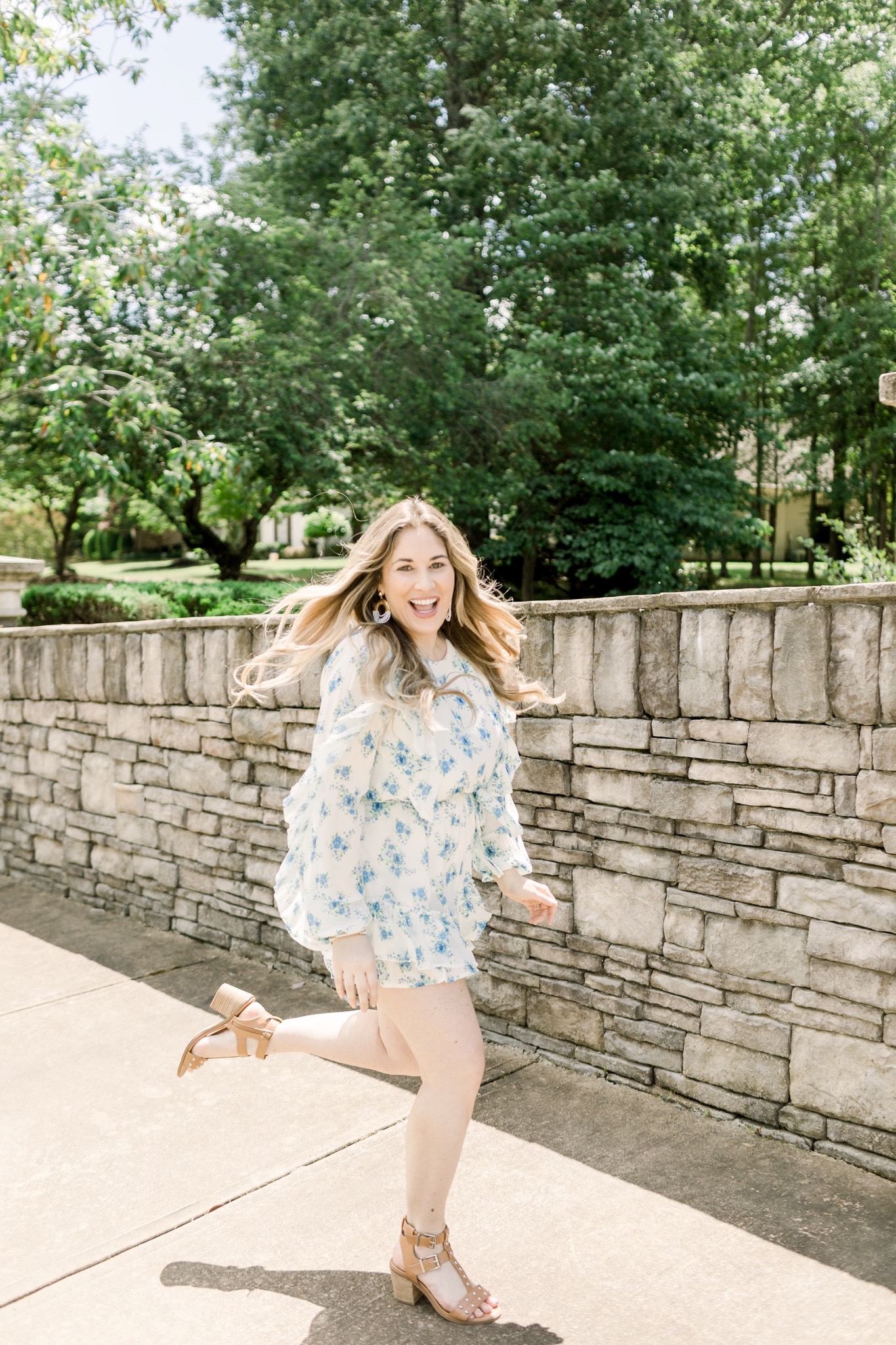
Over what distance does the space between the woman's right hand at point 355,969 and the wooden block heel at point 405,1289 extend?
0.65 meters

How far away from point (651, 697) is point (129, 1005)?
2.36 metres

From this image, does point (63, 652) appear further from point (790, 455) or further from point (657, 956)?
point (790, 455)

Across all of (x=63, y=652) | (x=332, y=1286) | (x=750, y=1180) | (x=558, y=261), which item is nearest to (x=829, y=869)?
(x=750, y=1180)

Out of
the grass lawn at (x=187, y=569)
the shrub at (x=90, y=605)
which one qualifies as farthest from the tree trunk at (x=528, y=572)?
the shrub at (x=90, y=605)

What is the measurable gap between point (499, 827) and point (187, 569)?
32932mm

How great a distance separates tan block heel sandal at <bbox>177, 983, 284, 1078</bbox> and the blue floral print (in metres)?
0.45

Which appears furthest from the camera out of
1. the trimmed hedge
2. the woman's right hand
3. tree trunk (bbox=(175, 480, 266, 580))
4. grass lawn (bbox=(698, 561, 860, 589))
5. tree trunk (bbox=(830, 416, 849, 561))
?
tree trunk (bbox=(830, 416, 849, 561))

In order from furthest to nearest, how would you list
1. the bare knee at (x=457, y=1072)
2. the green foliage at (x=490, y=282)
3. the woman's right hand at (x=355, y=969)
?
1. the green foliage at (x=490, y=282)
2. the bare knee at (x=457, y=1072)
3. the woman's right hand at (x=355, y=969)

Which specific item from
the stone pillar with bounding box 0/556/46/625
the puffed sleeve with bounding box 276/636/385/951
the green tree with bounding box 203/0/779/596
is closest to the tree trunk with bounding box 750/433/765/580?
the green tree with bounding box 203/0/779/596

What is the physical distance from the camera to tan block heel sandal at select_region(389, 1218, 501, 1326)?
2.27 metres

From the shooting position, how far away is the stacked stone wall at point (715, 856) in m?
2.78

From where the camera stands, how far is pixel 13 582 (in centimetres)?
750

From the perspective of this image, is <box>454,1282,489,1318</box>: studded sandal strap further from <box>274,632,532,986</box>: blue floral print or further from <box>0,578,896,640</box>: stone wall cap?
<box>0,578,896,640</box>: stone wall cap

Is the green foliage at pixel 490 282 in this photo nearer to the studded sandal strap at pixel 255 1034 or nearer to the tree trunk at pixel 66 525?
the tree trunk at pixel 66 525
